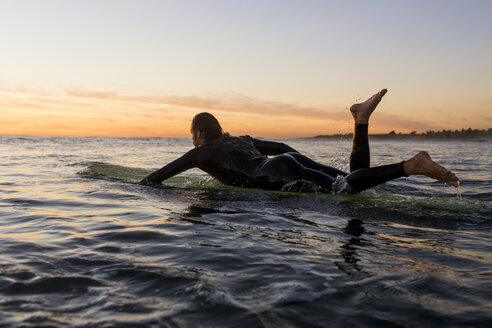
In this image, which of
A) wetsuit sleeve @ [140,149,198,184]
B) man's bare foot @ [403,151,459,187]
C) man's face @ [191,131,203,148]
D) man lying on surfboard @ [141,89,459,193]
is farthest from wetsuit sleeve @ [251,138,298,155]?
man's bare foot @ [403,151,459,187]

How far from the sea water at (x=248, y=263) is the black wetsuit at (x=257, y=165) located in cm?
47

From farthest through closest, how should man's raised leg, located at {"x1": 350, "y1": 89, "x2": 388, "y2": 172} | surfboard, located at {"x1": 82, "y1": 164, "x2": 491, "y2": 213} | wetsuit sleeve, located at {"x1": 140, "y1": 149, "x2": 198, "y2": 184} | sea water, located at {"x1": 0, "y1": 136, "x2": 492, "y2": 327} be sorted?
wetsuit sleeve, located at {"x1": 140, "y1": 149, "x2": 198, "y2": 184} < man's raised leg, located at {"x1": 350, "y1": 89, "x2": 388, "y2": 172} < surfboard, located at {"x1": 82, "y1": 164, "x2": 491, "y2": 213} < sea water, located at {"x1": 0, "y1": 136, "x2": 492, "y2": 327}

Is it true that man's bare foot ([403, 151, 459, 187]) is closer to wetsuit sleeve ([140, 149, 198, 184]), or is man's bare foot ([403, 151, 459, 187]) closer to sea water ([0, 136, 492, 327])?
sea water ([0, 136, 492, 327])

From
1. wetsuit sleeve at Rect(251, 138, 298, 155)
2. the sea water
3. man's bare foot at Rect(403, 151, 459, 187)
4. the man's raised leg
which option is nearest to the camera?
the sea water

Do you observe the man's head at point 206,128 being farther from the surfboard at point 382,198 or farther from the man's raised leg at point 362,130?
the man's raised leg at point 362,130

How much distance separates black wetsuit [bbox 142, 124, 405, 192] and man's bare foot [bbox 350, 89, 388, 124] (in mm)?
110

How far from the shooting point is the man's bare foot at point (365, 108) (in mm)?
5539

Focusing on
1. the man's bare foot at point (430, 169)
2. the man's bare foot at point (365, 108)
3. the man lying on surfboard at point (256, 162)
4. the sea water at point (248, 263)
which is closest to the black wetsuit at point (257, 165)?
the man lying on surfboard at point (256, 162)

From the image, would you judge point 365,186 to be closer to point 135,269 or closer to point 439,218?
point 439,218

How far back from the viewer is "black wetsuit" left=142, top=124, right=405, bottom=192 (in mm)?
5586

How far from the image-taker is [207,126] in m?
6.16

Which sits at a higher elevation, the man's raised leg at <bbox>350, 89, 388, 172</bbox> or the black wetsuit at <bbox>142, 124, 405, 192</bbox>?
the man's raised leg at <bbox>350, 89, 388, 172</bbox>

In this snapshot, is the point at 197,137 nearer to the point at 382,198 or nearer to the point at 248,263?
the point at 382,198

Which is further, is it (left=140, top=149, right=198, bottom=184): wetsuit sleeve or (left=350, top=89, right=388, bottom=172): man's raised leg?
(left=140, top=149, right=198, bottom=184): wetsuit sleeve
